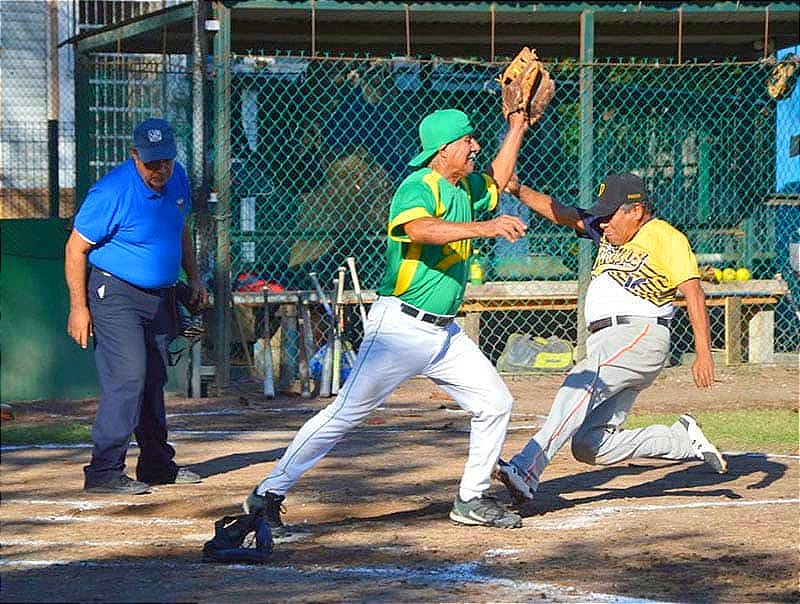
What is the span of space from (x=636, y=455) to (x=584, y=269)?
6230mm

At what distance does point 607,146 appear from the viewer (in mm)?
15633

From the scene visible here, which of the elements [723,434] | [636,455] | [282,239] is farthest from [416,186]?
[282,239]

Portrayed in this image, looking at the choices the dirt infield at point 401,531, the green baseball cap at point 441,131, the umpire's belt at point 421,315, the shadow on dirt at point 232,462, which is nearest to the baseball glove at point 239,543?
the dirt infield at point 401,531

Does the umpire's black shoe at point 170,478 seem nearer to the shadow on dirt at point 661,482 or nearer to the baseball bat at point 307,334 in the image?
the shadow on dirt at point 661,482

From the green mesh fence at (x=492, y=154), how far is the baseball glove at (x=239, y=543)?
8.40 m

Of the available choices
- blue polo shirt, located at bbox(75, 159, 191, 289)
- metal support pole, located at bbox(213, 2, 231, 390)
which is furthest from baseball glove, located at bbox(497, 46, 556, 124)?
metal support pole, located at bbox(213, 2, 231, 390)

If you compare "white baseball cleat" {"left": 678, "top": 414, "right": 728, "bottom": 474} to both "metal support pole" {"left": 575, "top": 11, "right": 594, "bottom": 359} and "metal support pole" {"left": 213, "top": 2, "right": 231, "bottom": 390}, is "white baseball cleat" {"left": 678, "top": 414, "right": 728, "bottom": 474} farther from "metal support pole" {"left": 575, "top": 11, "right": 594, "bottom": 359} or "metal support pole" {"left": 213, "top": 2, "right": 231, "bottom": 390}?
"metal support pole" {"left": 213, "top": 2, "right": 231, "bottom": 390}

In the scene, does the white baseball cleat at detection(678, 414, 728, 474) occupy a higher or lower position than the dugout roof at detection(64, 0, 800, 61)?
lower

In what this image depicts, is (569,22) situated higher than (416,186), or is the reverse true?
(569,22)

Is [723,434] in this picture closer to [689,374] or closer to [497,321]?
[689,374]

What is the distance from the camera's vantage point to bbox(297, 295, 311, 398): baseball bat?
1320 cm

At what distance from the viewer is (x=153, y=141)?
8102 mm

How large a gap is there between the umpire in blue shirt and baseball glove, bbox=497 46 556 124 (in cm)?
197

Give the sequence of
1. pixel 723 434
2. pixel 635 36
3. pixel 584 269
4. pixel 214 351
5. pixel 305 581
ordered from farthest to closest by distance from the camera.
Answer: pixel 635 36 < pixel 584 269 < pixel 214 351 < pixel 723 434 < pixel 305 581
